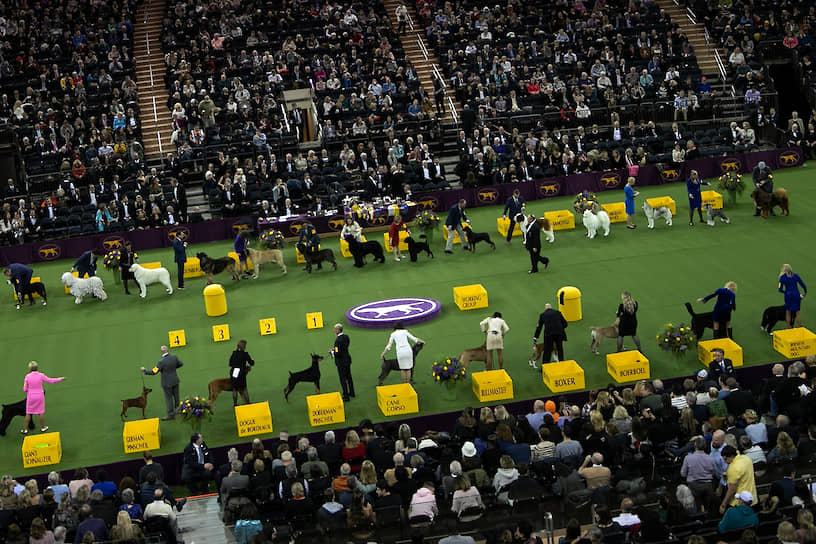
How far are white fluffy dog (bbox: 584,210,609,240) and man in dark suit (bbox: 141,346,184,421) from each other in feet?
48.1

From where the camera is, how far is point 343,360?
22.3 m

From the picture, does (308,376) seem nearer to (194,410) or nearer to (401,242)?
(194,410)

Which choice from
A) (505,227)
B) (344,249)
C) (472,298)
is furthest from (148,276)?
(505,227)

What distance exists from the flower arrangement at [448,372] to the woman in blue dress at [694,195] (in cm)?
1289

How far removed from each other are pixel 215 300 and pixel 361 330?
420cm

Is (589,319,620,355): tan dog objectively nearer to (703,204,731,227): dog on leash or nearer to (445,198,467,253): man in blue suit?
(445,198,467,253): man in blue suit

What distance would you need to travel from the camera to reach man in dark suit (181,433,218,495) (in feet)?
62.6

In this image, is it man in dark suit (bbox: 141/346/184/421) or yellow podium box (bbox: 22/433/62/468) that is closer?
yellow podium box (bbox: 22/433/62/468)

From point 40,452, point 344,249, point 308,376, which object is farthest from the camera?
point 344,249

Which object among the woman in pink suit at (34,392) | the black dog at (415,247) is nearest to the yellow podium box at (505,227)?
the black dog at (415,247)

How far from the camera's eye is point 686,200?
36125mm

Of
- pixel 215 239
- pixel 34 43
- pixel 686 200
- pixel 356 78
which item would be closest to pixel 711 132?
pixel 686 200

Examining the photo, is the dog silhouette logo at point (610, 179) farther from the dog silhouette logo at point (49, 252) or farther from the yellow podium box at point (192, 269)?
the dog silhouette logo at point (49, 252)

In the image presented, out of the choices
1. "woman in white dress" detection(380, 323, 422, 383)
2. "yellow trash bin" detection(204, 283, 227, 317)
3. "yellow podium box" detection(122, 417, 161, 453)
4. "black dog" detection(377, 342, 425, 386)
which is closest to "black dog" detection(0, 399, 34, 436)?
"yellow podium box" detection(122, 417, 161, 453)
